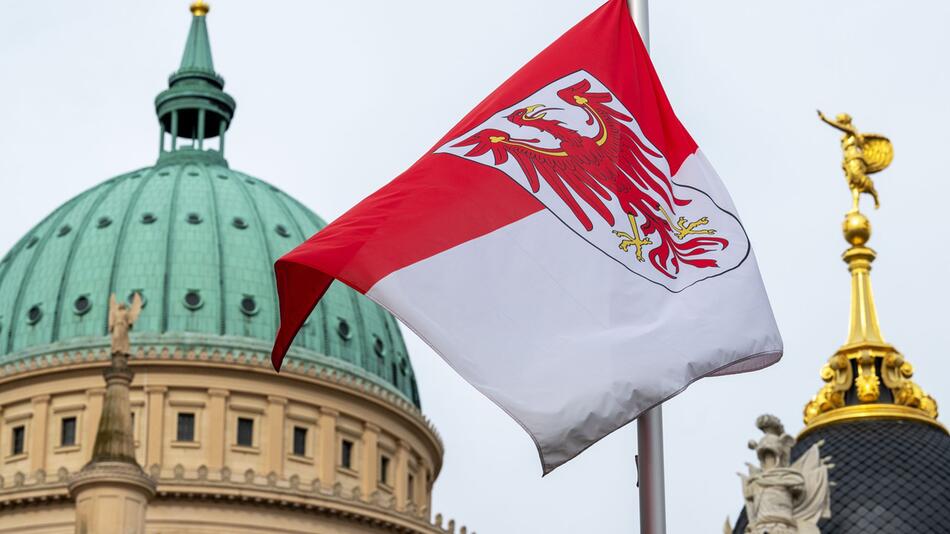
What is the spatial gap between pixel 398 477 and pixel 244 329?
9.80 m

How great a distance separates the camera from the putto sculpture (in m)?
35.7

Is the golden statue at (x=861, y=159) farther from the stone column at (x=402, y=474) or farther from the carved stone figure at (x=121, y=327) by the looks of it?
the stone column at (x=402, y=474)

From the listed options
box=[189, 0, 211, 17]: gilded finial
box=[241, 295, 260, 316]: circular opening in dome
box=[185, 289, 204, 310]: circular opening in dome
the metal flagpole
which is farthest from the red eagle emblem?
box=[189, 0, 211, 17]: gilded finial

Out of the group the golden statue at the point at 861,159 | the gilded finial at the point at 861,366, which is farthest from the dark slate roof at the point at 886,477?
the golden statue at the point at 861,159

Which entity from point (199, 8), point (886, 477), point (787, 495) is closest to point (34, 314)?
point (199, 8)

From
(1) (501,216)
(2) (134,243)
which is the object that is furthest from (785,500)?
(2) (134,243)

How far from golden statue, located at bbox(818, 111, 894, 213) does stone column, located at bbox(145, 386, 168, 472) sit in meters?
56.6

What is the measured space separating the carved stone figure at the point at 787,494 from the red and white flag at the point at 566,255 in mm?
15337

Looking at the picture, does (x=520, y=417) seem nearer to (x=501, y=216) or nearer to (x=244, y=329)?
(x=501, y=216)

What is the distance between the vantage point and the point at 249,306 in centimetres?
10519

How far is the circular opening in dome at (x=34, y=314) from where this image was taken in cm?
10486

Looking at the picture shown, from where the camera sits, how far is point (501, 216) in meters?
18.6

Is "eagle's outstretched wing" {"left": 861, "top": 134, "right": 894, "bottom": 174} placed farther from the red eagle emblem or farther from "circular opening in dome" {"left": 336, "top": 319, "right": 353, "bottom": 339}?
"circular opening in dome" {"left": 336, "top": 319, "right": 353, "bottom": 339}

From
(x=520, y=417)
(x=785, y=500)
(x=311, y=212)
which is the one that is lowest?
(x=520, y=417)
